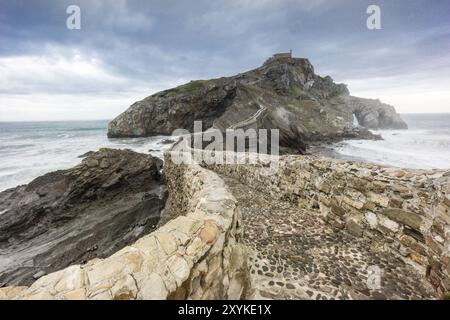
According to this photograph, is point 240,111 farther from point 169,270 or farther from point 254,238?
point 169,270

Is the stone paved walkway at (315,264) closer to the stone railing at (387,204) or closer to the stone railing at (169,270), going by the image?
the stone railing at (387,204)

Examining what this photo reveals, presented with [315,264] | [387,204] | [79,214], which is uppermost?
[387,204]

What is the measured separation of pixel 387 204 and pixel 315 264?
6.20 ft

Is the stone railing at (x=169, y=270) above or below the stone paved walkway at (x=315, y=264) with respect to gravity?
above

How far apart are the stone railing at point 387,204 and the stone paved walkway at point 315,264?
10.7 inches

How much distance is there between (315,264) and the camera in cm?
385

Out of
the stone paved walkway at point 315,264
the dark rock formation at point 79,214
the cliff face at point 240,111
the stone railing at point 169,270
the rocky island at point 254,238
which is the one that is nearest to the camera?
the stone railing at point 169,270

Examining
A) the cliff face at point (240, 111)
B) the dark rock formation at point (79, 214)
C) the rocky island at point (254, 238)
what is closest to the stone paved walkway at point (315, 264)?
the rocky island at point (254, 238)

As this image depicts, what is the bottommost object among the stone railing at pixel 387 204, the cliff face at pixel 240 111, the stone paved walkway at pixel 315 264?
the stone paved walkway at pixel 315 264

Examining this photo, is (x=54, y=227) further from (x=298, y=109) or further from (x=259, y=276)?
(x=298, y=109)

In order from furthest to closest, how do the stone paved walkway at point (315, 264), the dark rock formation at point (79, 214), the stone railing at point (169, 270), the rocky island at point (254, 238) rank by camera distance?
the dark rock formation at point (79, 214)
the stone paved walkway at point (315, 264)
the rocky island at point (254, 238)
the stone railing at point (169, 270)

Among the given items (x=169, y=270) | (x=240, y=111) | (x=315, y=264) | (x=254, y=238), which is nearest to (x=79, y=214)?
(x=254, y=238)

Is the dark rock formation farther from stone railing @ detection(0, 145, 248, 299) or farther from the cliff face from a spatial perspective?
the cliff face

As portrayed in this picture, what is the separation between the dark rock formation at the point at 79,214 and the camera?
8789 mm
